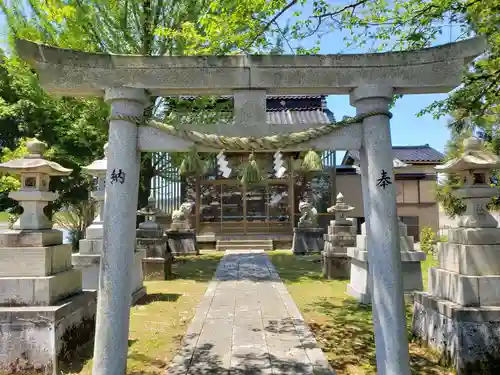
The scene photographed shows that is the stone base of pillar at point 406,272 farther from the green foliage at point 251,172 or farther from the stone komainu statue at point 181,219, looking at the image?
the stone komainu statue at point 181,219

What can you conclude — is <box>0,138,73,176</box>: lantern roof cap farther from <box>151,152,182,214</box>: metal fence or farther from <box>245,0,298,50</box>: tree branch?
<box>151,152,182,214</box>: metal fence

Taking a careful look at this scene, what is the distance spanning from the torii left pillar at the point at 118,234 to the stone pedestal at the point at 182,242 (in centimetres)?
1425

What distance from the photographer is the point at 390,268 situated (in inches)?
139

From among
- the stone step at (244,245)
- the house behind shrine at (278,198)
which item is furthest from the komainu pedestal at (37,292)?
the house behind shrine at (278,198)

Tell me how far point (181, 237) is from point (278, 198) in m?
6.68

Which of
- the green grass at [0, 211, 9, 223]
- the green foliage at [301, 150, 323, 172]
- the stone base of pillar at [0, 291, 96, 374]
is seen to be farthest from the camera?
the green grass at [0, 211, 9, 223]

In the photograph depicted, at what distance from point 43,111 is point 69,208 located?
5.86 metres

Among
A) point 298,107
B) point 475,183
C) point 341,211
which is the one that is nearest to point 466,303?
point 475,183

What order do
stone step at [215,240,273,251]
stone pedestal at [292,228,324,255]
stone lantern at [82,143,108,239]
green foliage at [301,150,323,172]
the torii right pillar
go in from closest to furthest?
the torii right pillar, green foliage at [301,150,323,172], stone lantern at [82,143,108,239], stone pedestal at [292,228,324,255], stone step at [215,240,273,251]

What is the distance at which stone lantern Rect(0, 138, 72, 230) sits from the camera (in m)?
5.14

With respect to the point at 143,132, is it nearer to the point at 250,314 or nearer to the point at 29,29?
the point at 250,314

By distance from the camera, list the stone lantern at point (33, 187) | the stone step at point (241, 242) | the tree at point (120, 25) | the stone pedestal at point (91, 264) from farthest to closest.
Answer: the stone step at point (241, 242)
the tree at point (120, 25)
the stone pedestal at point (91, 264)
the stone lantern at point (33, 187)

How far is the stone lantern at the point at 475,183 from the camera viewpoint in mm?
5039

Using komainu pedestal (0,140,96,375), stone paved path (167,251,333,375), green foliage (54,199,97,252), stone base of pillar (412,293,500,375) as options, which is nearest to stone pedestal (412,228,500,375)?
stone base of pillar (412,293,500,375)
